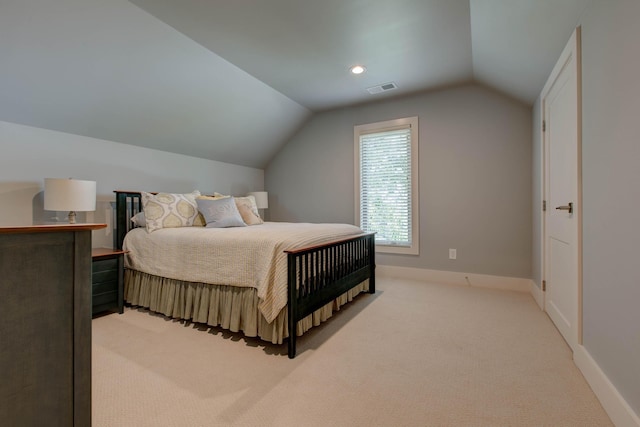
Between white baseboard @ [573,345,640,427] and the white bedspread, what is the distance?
1695 millimetres

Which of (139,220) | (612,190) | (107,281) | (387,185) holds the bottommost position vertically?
(107,281)

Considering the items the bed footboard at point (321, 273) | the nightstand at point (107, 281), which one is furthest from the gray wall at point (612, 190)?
the nightstand at point (107, 281)

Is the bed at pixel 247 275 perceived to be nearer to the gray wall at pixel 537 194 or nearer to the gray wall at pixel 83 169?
the gray wall at pixel 83 169

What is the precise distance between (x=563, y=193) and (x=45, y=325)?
3.04 metres

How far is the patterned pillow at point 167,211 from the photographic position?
9.53ft

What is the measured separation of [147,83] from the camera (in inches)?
112

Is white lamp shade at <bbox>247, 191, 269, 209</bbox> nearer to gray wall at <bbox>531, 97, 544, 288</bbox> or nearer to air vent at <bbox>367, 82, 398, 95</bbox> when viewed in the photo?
air vent at <bbox>367, 82, 398, 95</bbox>

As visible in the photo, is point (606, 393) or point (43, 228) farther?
point (606, 393)

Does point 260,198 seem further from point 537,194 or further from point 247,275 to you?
point 537,194

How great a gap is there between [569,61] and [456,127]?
5.54 ft

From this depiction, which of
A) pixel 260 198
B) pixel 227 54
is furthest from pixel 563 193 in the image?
pixel 260 198

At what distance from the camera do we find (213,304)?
2.36 meters

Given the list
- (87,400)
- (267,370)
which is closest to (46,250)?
(87,400)

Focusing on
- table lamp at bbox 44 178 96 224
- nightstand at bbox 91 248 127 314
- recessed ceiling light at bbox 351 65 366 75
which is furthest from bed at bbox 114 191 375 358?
recessed ceiling light at bbox 351 65 366 75
